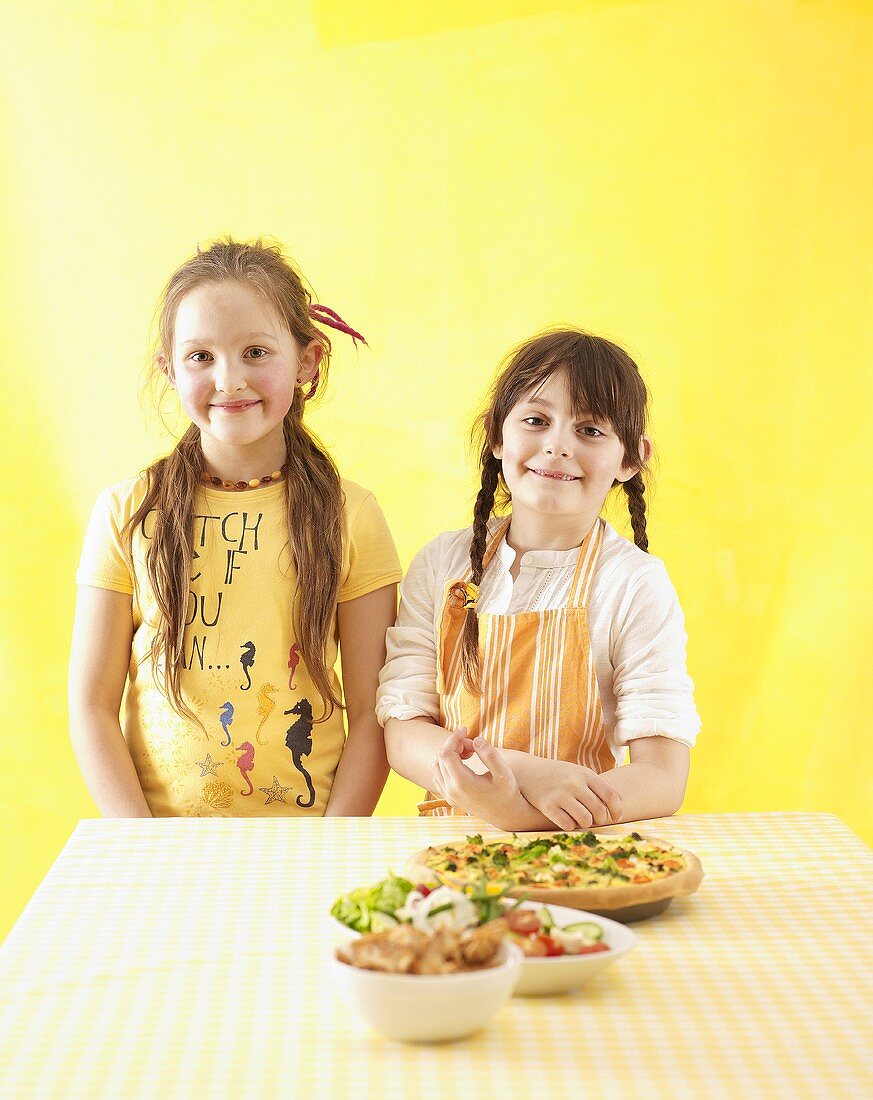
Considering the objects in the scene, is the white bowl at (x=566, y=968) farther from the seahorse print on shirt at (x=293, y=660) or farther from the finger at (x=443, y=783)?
the seahorse print on shirt at (x=293, y=660)

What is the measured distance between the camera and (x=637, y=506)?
1.85 meters

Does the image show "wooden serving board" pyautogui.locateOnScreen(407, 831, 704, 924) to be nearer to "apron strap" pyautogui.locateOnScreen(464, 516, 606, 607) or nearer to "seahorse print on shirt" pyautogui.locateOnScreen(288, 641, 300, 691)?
"apron strap" pyautogui.locateOnScreen(464, 516, 606, 607)

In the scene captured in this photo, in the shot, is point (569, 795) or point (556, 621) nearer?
point (569, 795)

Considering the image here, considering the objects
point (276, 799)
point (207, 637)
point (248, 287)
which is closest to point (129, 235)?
point (248, 287)

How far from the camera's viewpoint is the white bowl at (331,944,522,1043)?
819mm

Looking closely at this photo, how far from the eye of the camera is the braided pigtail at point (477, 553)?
5.44ft

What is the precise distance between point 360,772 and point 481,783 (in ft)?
1.82

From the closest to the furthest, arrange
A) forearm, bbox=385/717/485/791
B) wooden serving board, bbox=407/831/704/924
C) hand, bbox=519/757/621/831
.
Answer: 1. wooden serving board, bbox=407/831/704/924
2. hand, bbox=519/757/621/831
3. forearm, bbox=385/717/485/791

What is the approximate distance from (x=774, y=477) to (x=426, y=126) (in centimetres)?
108

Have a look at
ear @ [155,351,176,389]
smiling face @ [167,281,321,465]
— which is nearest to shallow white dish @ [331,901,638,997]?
smiling face @ [167,281,321,465]

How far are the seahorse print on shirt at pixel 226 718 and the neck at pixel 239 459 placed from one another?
35 centimetres

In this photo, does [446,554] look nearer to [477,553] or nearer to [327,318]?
[477,553]

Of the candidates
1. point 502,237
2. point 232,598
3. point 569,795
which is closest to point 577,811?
point 569,795

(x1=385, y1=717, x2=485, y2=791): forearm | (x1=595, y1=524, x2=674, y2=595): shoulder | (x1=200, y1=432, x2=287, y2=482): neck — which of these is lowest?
(x1=385, y1=717, x2=485, y2=791): forearm
